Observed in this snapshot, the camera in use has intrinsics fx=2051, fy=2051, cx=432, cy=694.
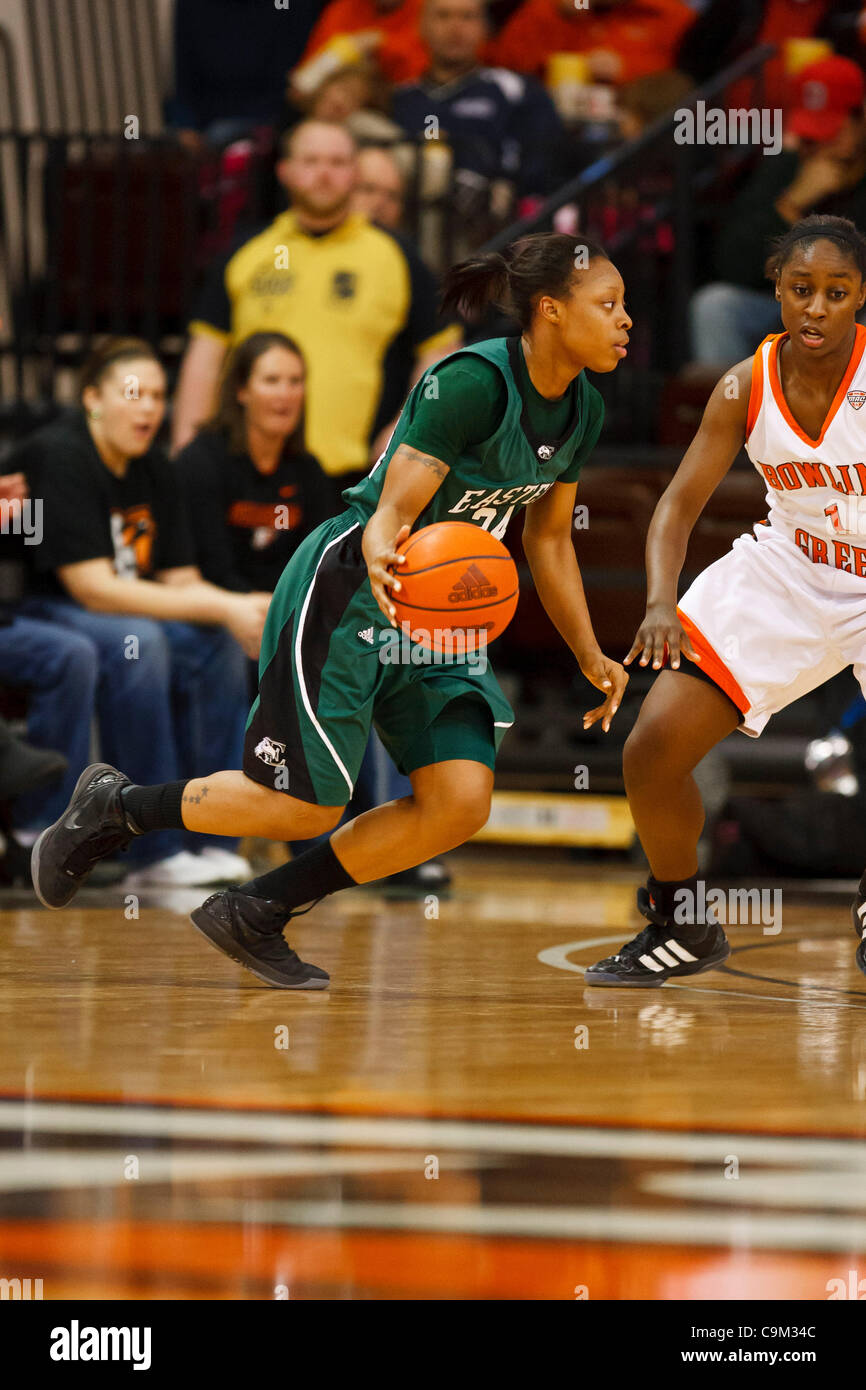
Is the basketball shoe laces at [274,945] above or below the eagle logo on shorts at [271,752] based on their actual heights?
below

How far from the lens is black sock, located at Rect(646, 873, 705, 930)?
16.6 ft

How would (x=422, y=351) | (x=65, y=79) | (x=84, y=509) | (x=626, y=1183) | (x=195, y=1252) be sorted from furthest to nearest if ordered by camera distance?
(x=65, y=79), (x=422, y=351), (x=84, y=509), (x=626, y=1183), (x=195, y=1252)

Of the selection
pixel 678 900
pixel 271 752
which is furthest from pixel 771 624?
pixel 271 752

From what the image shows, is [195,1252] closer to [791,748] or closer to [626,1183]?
[626,1183]

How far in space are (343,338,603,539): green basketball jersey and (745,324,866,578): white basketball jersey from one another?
42 centimetres

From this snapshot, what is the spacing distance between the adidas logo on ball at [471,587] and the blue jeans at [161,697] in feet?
9.68

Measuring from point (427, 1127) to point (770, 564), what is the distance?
6.63ft

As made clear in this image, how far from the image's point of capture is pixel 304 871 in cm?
485

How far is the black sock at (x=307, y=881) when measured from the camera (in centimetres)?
484

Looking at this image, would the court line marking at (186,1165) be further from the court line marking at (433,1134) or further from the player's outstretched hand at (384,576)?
the player's outstretched hand at (384,576)

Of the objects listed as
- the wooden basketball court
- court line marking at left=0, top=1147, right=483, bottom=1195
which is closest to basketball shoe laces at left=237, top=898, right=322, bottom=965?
the wooden basketball court

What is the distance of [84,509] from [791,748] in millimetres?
2834

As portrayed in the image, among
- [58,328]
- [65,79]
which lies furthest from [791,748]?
[65,79]

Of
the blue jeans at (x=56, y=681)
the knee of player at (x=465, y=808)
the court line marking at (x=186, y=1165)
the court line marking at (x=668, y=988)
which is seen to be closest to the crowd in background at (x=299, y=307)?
the blue jeans at (x=56, y=681)
